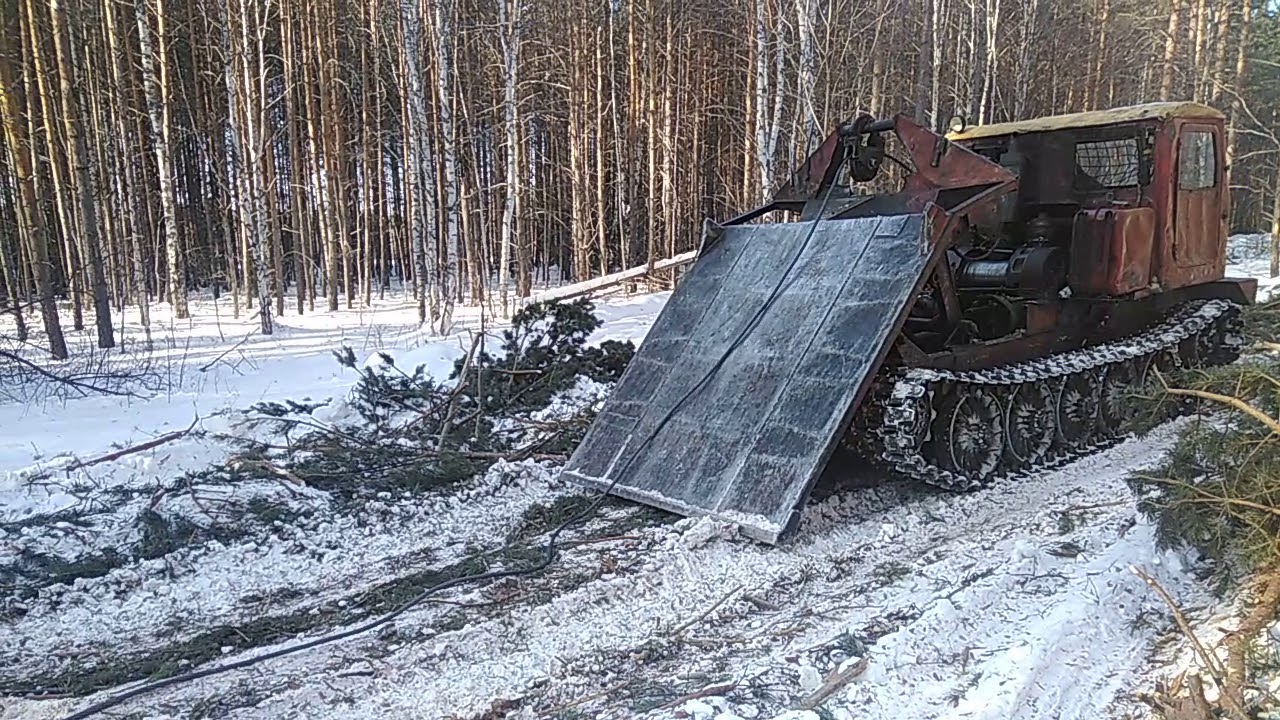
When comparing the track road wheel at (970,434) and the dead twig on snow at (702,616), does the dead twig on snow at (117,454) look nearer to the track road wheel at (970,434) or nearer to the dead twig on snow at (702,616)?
the dead twig on snow at (702,616)

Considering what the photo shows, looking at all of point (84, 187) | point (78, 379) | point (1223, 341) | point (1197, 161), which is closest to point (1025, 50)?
point (1223, 341)

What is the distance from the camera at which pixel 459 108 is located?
21453 mm

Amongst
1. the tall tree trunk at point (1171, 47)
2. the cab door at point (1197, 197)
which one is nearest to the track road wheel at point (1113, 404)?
the cab door at point (1197, 197)

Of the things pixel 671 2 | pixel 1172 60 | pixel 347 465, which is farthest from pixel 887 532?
pixel 1172 60

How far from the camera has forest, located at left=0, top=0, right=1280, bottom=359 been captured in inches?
538

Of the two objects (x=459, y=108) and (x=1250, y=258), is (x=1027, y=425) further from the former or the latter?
(x=1250, y=258)

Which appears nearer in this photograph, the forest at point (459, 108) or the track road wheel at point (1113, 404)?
the track road wheel at point (1113, 404)

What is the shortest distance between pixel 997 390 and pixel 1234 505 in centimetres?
228

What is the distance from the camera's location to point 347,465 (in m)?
5.91

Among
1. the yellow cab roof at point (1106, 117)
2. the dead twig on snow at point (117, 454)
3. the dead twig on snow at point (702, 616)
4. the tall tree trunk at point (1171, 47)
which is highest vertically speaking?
the tall tree trunk at point (1171, 47)

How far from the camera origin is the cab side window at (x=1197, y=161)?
727 cm

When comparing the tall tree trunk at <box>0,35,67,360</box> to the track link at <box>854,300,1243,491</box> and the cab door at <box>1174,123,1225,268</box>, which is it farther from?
the cab door at <box>1174,123,1225,268</box>

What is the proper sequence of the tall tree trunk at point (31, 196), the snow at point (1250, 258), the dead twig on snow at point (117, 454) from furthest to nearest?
the snow at point (1250, 258) → the tall tree trunk at point (31, 196) → the dead twig on snow at point (117, 454)

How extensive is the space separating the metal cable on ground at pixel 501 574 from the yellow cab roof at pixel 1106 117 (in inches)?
78.0
